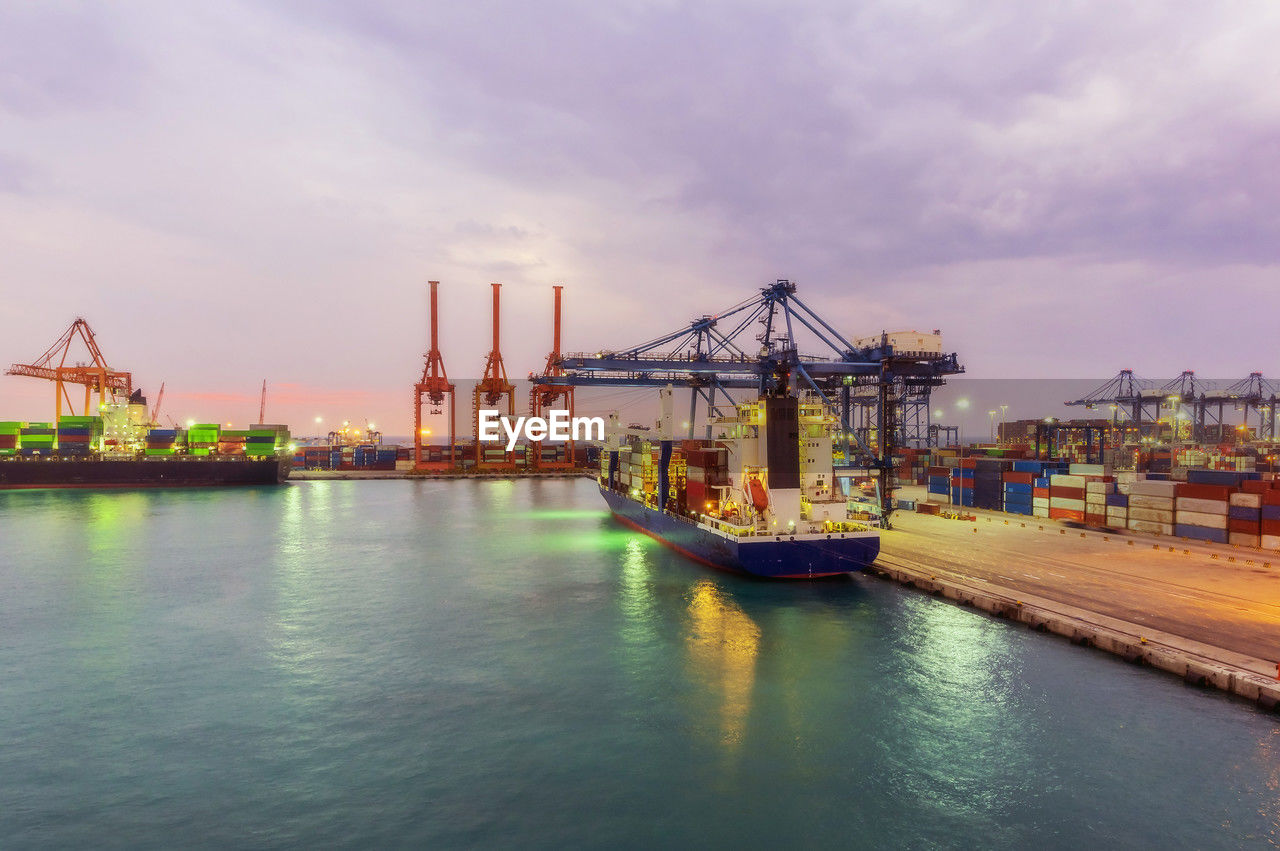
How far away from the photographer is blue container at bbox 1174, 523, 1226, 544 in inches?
1464

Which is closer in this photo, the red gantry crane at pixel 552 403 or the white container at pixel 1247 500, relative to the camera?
the white container at pixel 1247 500

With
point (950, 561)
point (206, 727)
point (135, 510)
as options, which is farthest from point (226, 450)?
point (950, 561)

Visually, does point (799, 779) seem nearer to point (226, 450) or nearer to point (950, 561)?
point (950, 561)

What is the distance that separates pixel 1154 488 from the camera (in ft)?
135

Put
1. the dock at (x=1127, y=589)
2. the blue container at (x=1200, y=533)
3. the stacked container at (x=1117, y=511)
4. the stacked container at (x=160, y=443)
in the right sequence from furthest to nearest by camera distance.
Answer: the stacked container at (x=160, y=443), the stacked container at (x=1117, y=511), the blue container at (x=1200, y=533), the dock at (x=1127, y=589)

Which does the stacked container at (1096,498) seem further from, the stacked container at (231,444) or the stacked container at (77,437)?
the stacked container at (77,437)

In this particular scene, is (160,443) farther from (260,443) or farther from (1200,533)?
(1200,533)

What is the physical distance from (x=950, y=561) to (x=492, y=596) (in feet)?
83.0

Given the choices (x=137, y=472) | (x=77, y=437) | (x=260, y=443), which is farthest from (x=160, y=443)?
(x=260, y=443)

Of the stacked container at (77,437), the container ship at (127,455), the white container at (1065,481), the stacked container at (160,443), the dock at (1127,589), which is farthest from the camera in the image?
the stacked container at (160,443)

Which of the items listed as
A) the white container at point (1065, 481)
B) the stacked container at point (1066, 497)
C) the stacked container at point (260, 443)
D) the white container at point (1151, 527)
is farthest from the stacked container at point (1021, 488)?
the stacked container at point (260, 443)

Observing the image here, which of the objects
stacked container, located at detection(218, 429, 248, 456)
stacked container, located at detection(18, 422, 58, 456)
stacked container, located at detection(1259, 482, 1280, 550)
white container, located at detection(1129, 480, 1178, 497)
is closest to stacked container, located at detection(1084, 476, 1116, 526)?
white container, located at detection(1129, 480, 1178, 497)

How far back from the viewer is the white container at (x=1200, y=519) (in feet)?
122

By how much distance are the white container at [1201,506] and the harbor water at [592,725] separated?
24.5 m
